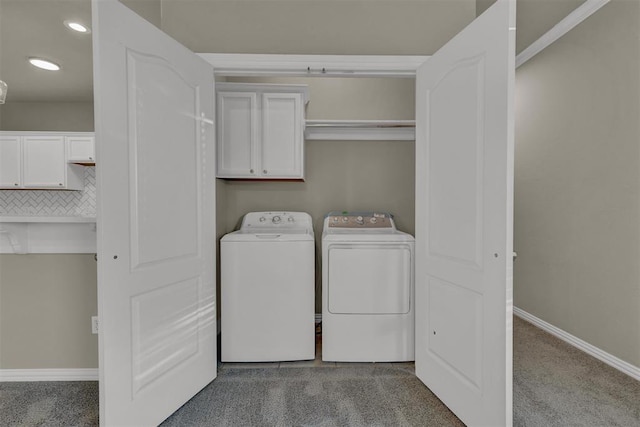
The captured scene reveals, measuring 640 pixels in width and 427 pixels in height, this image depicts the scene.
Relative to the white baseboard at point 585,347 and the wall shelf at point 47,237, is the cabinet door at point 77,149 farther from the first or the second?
the white baseboard at point 585,347

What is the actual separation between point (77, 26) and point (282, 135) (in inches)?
66.8

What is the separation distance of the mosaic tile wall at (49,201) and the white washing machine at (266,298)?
1.65 meters

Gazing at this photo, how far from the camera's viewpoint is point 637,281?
1.96m

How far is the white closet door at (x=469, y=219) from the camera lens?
128 cm

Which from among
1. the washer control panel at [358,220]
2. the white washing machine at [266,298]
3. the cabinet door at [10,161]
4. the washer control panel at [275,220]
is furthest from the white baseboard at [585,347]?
the cabinet door at [10,161]

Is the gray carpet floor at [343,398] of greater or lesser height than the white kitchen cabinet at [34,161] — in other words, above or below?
below

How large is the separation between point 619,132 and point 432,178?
1.45 meters

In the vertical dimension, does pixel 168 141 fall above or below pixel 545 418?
above

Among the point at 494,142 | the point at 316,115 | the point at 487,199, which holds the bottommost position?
the point at 487,199

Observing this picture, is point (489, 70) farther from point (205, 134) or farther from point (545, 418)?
point (545, 418)

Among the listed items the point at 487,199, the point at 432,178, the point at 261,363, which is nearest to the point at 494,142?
the point at 487,199

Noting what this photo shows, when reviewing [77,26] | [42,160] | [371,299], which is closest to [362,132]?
[371,299]

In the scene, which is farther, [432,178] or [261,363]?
[261,363]

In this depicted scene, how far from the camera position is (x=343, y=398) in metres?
1.78
